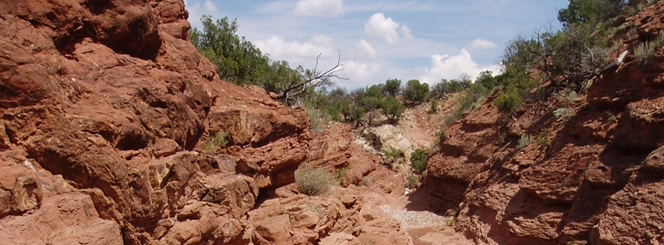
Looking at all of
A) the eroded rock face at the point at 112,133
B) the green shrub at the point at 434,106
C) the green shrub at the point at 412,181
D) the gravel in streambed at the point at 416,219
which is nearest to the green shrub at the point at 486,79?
the green shrub at the point at 434,106

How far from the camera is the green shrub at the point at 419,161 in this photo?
24.4m

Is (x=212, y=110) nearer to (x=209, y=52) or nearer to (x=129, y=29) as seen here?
(x=129, y=29)

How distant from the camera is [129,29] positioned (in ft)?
19.6

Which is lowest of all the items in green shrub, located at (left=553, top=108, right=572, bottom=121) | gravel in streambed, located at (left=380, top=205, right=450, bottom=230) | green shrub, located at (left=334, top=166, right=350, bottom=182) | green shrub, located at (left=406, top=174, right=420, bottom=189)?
gravel in streambed, located at (left=380, top=205, right=450, bottom=230)

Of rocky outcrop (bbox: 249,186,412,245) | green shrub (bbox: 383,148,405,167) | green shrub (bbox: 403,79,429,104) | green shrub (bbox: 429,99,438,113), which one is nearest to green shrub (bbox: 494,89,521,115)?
green shrub (bbox: 383,148,405,167)

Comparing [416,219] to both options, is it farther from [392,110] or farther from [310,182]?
[392,110]

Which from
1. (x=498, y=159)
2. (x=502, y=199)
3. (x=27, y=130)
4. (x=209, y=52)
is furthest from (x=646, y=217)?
(x=209, y=52)

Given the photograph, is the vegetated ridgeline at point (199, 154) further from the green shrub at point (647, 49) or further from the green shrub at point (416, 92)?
the green shrub at point (416, 92)

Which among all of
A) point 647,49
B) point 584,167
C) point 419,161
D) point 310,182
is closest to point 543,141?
point 584,167

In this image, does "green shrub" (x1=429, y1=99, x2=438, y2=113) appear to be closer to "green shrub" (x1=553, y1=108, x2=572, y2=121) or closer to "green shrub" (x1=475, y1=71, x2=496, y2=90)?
"green shrub" (x1=475, y1=71, x2=496, y2=90)

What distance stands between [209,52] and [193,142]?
22.9ft

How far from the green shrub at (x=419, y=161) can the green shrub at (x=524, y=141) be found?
8.87 metres

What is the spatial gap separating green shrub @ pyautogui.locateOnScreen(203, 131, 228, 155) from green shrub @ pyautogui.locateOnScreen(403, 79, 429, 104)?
3079cm

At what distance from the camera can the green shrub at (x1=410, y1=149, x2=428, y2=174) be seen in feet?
80.0
